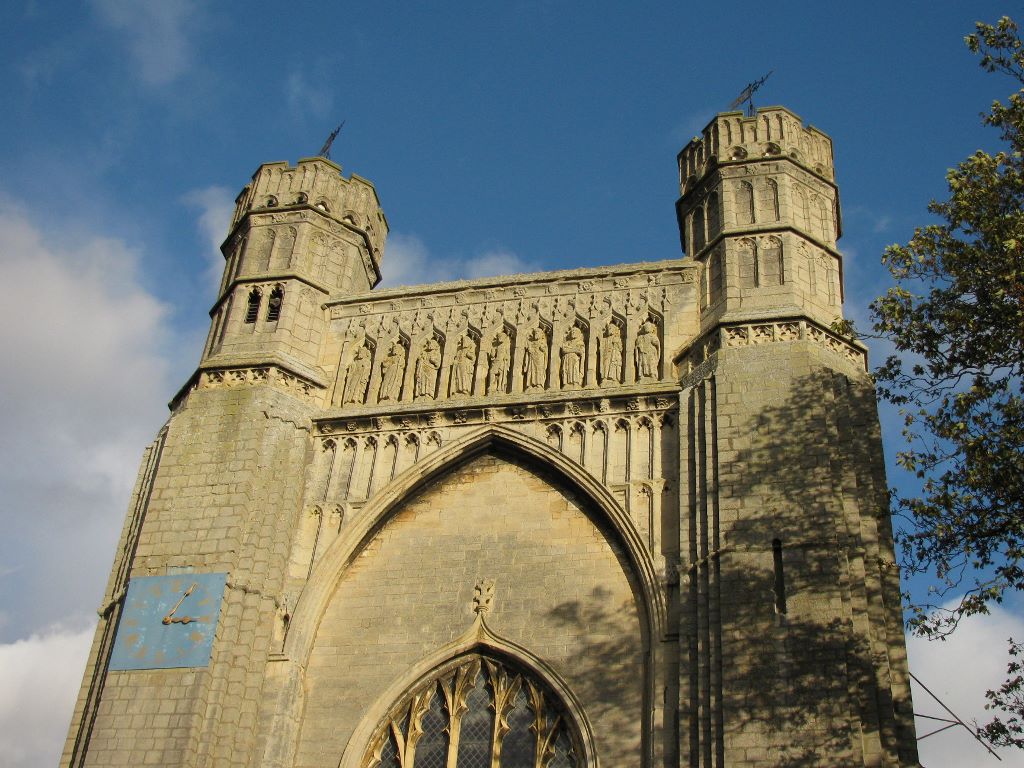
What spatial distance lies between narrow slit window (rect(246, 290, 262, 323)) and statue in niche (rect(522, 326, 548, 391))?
178 inches

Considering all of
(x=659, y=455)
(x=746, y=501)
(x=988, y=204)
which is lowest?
(x=746, y=501)

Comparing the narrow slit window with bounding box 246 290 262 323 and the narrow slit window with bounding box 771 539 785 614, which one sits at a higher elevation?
the narrow slit window with bounding box 246 290 262 323

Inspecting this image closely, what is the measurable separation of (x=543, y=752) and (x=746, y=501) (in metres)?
3.97

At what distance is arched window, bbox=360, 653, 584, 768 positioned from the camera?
1548cm

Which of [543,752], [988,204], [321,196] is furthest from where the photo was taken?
[321,196]

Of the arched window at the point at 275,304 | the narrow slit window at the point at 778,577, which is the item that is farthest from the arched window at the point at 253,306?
the narrow slit window at the point at 778,577

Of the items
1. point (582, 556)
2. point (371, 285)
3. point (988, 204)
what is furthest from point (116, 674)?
point (988, 204)

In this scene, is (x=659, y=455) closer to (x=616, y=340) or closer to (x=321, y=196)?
(x=616, y=340)

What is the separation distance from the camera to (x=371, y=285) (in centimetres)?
2281

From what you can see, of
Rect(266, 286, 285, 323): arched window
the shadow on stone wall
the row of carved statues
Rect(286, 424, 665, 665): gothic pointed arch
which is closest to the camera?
the shadow on stone wall

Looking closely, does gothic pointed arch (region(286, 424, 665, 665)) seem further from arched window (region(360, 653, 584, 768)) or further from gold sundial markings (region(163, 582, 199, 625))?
arched window (region(360, 653, 584, 768))

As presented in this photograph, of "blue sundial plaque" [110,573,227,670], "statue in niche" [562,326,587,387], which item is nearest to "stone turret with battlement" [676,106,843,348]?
"statue in niche" [562,326,587,387]

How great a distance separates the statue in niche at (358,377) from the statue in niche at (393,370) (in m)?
0.28

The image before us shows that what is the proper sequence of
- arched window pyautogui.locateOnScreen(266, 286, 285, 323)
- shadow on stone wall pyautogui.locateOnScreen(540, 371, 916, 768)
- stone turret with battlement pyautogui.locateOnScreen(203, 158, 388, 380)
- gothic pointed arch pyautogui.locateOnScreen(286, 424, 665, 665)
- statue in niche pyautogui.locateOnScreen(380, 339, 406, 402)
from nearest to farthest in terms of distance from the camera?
shadow on stone wall pyautogui.locateOnScreen(540, 371, 916, 768)
gothic pointed arch pyautogui.locateOnScreen(286, 424, 665, 665)
statue in niche pyautogui.locateOnScreen(380, 339, 406, 402)
stone turret with battlement pyautogui.locateOnScreen(203, 158, 388, 380)
arched window pyautogui.locateOnScreen(266, 286, 285, 323)
